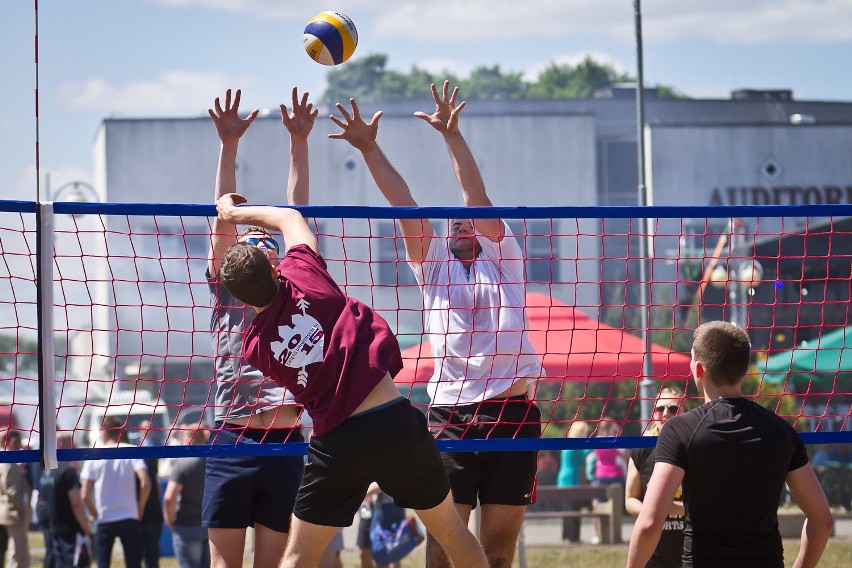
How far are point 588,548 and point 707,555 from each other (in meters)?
10.6

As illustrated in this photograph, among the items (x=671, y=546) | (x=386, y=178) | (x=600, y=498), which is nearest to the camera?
(x=386, y=178)

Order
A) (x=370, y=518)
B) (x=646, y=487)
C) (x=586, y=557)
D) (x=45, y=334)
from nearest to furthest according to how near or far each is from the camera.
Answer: (x=45, y=334) → (x=646, y=487) → (x=370, y=518) → (x=586, y=557)

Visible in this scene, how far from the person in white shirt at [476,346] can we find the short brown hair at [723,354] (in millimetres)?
1316

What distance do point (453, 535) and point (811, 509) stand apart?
1.46m

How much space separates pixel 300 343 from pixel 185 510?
6829 millimetres

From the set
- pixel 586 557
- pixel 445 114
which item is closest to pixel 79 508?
pixel 586 557

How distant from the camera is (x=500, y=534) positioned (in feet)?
18.6

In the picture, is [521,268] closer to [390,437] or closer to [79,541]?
[390,437]

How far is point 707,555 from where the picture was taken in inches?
173

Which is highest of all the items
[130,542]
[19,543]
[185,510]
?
[185,510]

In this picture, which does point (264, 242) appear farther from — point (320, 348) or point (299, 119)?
point (320, 348)

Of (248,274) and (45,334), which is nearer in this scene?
(248,274)

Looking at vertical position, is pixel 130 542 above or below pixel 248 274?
below

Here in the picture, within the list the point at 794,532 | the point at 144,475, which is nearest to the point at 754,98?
the point at 794,532
